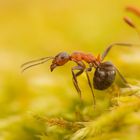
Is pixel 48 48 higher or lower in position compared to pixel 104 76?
higher

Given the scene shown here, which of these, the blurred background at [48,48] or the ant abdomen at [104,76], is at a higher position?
the blurred background at [48,48]

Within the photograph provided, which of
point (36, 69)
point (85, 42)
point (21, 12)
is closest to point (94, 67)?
point (36, 69)

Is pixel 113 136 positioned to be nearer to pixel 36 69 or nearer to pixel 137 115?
pixel 137 115

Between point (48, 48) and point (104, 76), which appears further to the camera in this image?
point (48, 48)
